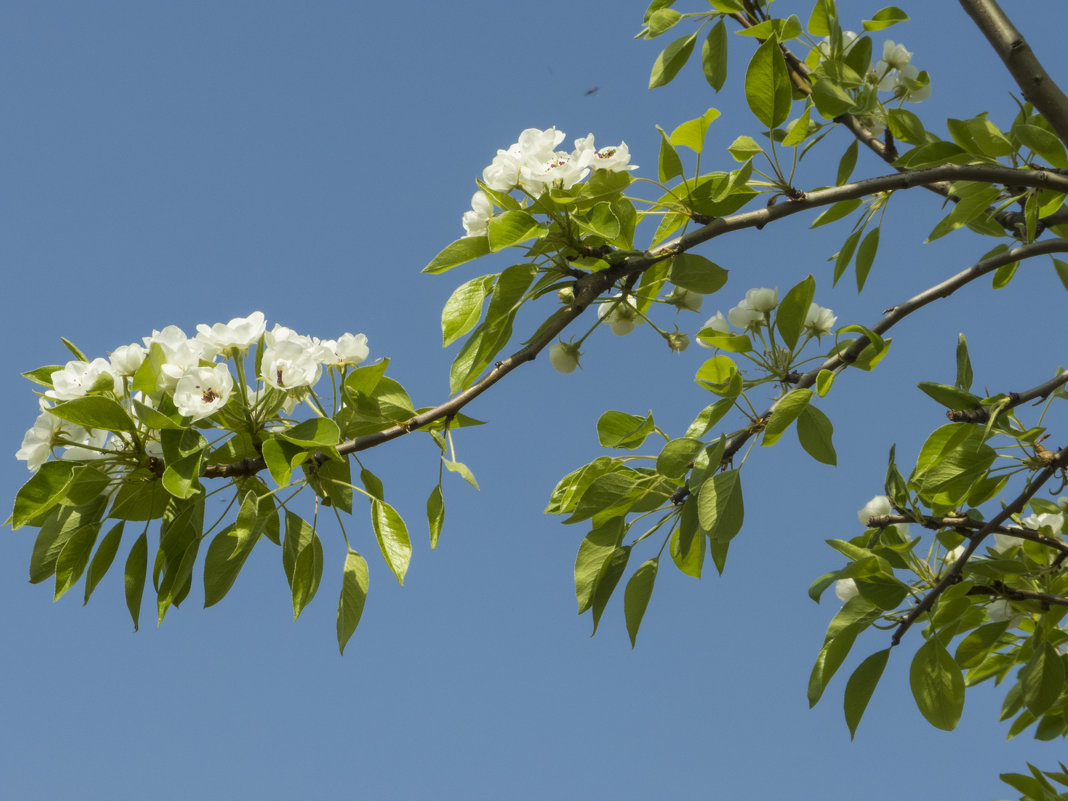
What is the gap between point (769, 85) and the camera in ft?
6.38

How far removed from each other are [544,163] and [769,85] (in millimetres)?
504

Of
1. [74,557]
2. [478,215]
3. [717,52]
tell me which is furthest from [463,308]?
[717,52]

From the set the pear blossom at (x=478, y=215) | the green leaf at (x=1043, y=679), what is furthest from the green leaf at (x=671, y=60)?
the green leaf at (x=1043, y=679)

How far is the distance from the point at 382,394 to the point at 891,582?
1159mm

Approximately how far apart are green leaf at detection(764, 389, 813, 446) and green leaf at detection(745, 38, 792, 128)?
57 cm

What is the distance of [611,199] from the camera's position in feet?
6.12

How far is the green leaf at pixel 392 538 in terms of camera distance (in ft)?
5.64

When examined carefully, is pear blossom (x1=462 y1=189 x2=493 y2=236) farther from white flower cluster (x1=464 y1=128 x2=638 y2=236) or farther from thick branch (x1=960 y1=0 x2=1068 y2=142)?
thick branch (x1=960 y1=0 x2=1068 y2=142)

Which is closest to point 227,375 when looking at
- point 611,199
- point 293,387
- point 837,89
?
point 293,387

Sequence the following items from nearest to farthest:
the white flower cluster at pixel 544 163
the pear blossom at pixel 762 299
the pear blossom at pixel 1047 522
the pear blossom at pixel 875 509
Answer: the white flower cluster at pixel 544 163, the pear blossom at pixel 762 299, the pear blossom at pixel 875 509, the pear blossom at pixel 1047 522

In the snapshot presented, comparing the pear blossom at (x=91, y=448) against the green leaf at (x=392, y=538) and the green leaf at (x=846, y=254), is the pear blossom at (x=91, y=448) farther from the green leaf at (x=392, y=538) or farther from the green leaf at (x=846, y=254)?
the green leaf at (x=846, y=254)

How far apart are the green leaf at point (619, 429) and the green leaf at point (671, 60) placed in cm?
101

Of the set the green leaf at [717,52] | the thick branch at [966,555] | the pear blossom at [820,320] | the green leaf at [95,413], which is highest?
the green leaf at [717,52]

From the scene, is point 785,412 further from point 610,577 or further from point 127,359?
point 127,359
